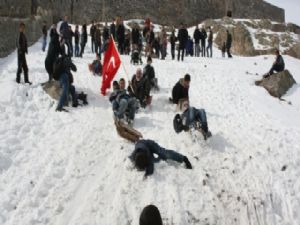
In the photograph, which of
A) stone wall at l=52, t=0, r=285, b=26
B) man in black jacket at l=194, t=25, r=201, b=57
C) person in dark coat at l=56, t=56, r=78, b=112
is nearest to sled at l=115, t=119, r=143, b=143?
person in dark coat at l=56, t=56, r=78, b=112

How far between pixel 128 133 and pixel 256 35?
32252 mm

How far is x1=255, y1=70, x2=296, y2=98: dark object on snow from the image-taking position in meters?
19.2

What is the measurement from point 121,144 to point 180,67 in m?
10.1

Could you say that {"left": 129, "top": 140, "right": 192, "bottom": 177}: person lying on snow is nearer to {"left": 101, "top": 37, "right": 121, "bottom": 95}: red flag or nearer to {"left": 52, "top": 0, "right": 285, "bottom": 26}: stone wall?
{"left": 101, "top": 37, "right": 121, "bottom": 95}: red flag

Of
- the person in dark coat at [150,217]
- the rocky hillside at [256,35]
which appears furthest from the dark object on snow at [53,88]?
the rocky hillside at [256,35]

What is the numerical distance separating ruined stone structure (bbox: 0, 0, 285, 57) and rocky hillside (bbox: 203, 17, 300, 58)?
514 centimetres

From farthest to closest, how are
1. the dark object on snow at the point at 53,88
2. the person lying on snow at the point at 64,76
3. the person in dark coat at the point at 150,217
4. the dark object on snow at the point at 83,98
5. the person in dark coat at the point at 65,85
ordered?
1. the dark object on snow at the point at 83,98
2. the dark object on snow at the point at 53,88
3. the person lying on snow at the point at 64,76
4. the person in dark coat at the point at 65,85
5. the person in dark coat at the point at 150,217

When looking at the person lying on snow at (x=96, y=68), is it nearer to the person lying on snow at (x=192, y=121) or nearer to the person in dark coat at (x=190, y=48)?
the person lying on snow at (x=192, y=121)

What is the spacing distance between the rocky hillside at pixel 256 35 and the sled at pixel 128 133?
2324cm

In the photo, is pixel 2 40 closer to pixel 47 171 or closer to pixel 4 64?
pixel 4 64

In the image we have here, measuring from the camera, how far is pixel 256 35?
137 ft

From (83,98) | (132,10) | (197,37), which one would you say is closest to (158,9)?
(132,10)

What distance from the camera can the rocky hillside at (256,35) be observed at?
36.1m

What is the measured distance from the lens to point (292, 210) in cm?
977
